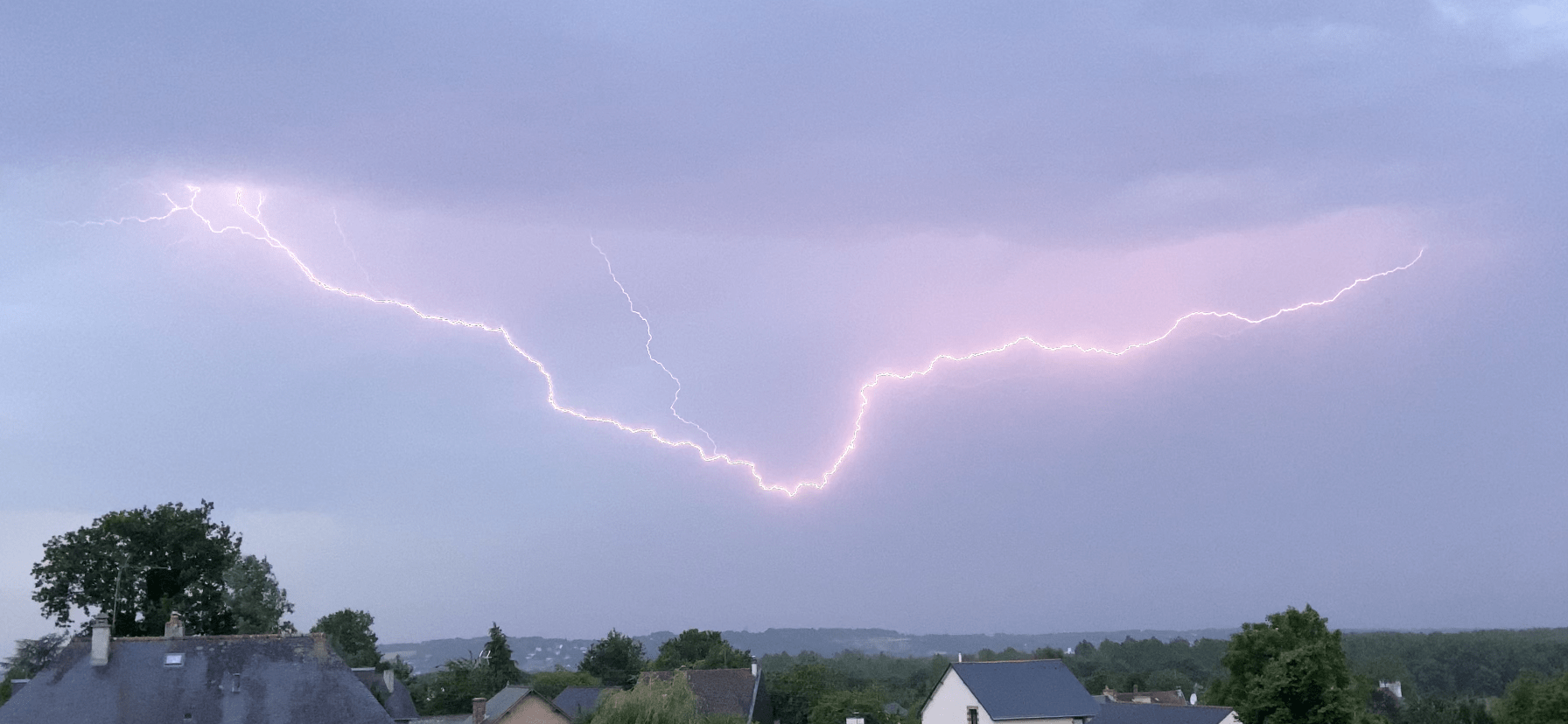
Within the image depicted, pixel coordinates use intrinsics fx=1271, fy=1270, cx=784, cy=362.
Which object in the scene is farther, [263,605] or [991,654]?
[991,654]

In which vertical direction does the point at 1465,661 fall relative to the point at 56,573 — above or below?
below

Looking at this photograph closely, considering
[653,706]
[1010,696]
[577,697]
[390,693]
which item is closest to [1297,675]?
[653,706]

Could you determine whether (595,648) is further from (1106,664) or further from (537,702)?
(1106,664)

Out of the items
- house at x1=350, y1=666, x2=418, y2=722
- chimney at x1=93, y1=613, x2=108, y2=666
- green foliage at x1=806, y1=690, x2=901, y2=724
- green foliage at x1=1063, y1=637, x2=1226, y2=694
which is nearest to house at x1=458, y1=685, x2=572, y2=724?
house at x1=350, y1=666, x2=418, y2=722

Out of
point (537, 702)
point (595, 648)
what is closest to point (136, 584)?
point (537, 702)

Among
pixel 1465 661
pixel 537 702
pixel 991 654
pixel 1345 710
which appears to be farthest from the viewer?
pixel 991 654

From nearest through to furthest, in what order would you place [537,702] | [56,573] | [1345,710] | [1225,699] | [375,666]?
[1345,710] < [1225,699] < [537,702] < [56,573] < [375,666]

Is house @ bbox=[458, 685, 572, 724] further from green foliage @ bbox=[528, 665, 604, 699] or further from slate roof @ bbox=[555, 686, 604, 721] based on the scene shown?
green foliage @ bbox=[528, 665, 604, 699]
